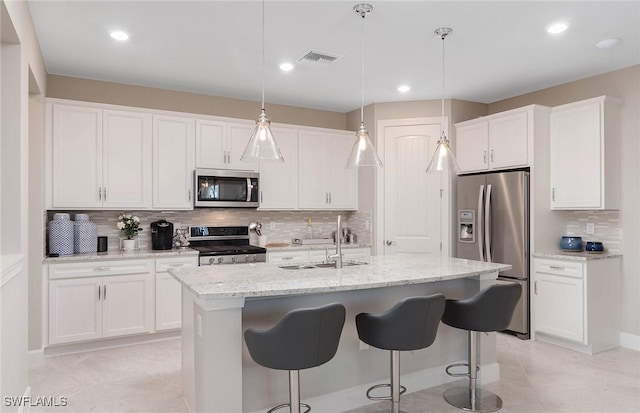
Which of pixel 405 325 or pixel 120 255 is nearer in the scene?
pixel 405 325

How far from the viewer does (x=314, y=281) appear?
2516 millimetres

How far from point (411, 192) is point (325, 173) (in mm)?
1137

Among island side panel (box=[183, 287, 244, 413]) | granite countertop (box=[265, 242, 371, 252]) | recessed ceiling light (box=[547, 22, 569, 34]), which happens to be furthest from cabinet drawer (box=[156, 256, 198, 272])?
recessed ceiling light (box=[547, 22, 569, 34])

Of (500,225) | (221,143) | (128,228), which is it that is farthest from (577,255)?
(128,228)

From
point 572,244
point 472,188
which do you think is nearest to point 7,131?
point 472,188

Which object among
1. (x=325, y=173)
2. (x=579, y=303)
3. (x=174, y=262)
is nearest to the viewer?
(x=579, y=303)

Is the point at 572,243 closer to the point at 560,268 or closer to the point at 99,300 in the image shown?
the point at 560,268

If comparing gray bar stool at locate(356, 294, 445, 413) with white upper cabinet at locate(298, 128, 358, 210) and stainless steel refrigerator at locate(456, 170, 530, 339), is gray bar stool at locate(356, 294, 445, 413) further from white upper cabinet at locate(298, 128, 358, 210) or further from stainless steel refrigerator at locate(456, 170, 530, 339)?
white upper cabinet at locate(298, 128, 358, 210)

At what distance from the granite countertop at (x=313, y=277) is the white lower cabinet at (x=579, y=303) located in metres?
1.31

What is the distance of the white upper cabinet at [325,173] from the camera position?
554 centimetres

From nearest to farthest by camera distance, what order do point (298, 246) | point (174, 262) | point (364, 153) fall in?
point (364, 153)
point (174, 262)
point (298, 246)

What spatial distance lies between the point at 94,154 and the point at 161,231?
102cm

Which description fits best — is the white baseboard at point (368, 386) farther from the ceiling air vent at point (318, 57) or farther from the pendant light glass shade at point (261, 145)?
the ceiling air vent at point (318, 57)

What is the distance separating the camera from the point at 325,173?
570cm
